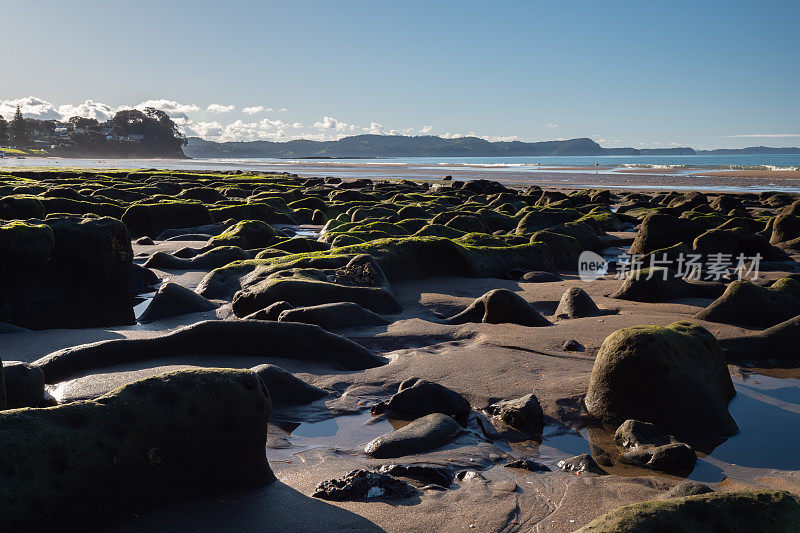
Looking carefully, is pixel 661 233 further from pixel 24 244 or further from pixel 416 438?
pixel 24 244

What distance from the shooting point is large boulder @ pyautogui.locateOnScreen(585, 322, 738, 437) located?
408cm

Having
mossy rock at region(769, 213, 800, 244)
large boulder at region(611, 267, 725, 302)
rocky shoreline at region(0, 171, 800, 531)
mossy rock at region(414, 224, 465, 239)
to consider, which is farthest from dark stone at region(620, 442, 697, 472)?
mossy rock at region(769, 213, 800, 244)

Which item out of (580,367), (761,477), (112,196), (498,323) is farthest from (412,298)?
(112,196)

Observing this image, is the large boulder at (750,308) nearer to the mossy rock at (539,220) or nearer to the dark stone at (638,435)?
the dark stone at (638,435)

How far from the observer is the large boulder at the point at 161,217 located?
13.9 meters

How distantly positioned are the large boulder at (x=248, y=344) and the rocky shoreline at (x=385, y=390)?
0.7 inches

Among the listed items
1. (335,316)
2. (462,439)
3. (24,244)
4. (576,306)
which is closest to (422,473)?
(462,439)

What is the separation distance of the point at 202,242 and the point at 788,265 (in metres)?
10.5

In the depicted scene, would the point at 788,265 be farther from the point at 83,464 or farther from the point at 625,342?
the point at 83,464

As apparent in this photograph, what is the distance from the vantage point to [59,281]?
8.08 m

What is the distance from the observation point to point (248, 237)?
1155 centimetres

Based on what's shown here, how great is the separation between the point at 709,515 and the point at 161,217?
45.4ft

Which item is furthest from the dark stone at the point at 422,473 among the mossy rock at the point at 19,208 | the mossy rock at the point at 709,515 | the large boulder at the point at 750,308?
the mossy rock at the point at 19,208

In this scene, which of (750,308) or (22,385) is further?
(750,308)
